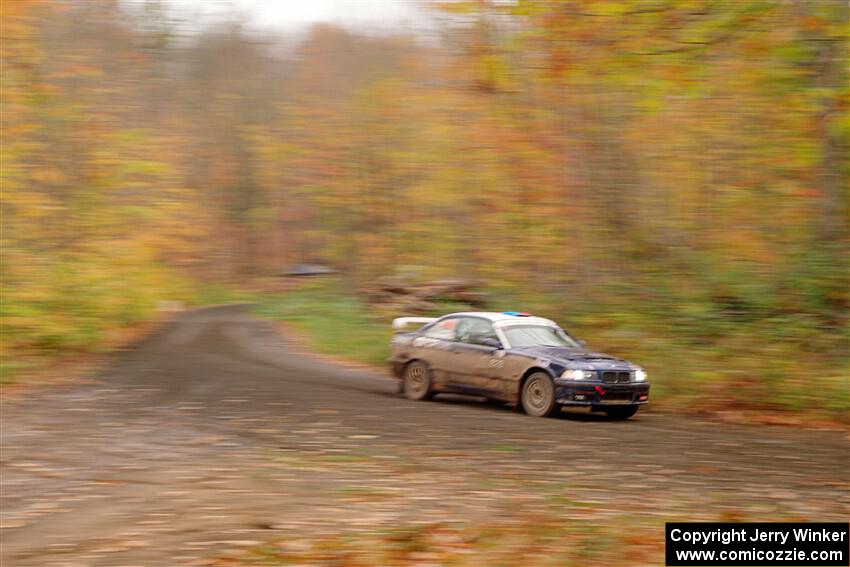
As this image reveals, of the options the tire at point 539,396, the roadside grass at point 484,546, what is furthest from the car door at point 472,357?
the roadside grass at point 484,546

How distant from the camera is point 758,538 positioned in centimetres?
673

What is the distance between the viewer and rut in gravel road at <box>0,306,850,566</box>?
7.70 metres

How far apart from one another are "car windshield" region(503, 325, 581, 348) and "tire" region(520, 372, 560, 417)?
74cm

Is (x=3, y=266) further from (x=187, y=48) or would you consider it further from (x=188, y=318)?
(x=188, y=318)

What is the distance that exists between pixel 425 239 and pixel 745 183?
15.6 meters

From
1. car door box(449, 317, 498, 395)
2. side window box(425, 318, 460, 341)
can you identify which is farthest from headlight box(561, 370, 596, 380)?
side window box(425, 318, 460, 341)

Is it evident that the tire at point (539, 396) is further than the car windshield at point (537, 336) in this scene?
No

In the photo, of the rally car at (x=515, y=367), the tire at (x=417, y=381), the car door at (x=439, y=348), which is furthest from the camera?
the tire at (x=417, y=381)

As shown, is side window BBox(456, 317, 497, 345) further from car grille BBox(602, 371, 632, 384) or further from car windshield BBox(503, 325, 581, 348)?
car grille BBox(602, 371, 632, 384)

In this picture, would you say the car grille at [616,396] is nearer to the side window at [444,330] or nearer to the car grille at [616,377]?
the car grille at [616,377]

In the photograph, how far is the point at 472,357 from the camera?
15523 mm

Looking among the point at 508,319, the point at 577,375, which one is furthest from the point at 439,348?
the point at 577,375

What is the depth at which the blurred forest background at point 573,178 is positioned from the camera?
15.9 meters

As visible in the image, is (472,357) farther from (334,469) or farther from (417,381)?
(334,469)
